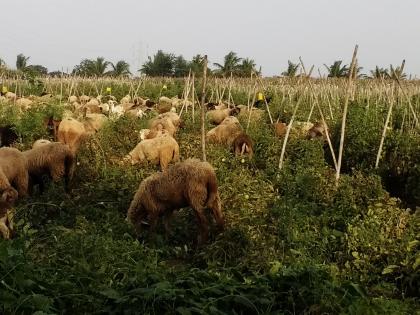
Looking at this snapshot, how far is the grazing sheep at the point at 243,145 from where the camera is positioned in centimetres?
1252

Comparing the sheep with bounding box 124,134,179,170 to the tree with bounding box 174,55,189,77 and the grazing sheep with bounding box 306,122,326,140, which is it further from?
the tree with bounding box 174,55,189,77

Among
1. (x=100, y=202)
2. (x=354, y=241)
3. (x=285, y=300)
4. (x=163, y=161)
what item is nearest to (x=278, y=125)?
(x=163, y=161)

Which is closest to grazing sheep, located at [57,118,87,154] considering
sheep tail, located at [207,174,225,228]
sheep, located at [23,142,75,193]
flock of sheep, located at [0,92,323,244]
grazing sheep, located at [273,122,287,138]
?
flock of sheep, located at [0,92,323,244]

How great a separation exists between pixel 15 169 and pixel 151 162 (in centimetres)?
315

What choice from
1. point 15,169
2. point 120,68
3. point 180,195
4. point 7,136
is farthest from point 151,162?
point 120,68

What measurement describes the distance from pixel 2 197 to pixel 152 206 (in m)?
2.32

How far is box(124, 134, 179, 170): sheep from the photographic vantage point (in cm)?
1188

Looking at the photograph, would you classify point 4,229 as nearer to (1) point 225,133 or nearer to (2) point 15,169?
(2) point 15,169

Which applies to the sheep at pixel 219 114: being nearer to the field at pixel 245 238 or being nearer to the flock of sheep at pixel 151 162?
the flock of sheep at pixel 151 162

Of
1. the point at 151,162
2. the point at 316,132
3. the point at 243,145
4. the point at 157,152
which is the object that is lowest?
the point at 151,162

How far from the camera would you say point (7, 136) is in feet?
47.6

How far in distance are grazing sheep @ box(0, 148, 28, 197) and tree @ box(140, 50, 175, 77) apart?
42.8 meters

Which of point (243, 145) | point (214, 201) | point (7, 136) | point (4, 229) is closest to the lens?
point (4, 229)

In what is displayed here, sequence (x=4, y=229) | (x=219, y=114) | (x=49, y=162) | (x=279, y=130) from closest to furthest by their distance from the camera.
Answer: (x=4, y=229) → (x=49, y=162) → (x=279, y=130) → (x=219, y=114)
